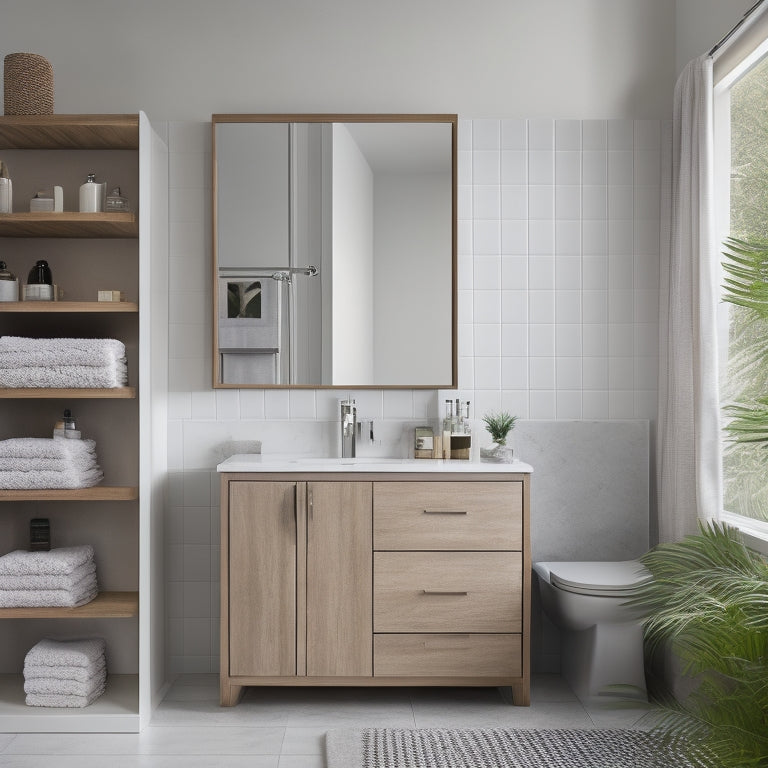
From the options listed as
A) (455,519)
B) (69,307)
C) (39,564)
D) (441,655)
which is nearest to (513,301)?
(455,519)

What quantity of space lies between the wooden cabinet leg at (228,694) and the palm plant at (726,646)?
1447 millimetres

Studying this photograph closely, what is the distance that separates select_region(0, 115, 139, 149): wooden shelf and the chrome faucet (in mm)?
1283

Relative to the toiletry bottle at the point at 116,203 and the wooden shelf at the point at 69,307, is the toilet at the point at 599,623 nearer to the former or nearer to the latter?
the wooden shelf at the point at 69,307

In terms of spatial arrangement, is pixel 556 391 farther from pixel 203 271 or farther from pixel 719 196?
pixel 203 271

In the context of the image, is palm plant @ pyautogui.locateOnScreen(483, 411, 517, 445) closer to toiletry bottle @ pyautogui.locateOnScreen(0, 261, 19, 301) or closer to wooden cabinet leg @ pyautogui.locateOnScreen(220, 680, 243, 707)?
wooden cabinet leg @ pyautogui.locateOnScreen(220, 680, 243, 707)

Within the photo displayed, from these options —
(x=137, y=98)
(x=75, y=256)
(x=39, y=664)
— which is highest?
(x=137, y=98)

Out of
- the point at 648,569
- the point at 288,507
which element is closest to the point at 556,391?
the point at 648,569

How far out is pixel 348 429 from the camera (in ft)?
10.3

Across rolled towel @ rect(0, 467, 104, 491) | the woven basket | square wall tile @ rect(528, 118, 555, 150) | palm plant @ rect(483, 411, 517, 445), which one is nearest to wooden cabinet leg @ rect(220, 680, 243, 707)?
rolled towel @ rect(0, 467, 104, 491)

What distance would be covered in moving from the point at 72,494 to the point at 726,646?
6.91 ft

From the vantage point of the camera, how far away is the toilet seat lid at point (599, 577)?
8.82 ft

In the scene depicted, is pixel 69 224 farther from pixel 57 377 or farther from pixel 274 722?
pixel 274 722

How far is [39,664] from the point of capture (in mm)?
2746

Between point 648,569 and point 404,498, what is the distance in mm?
920
